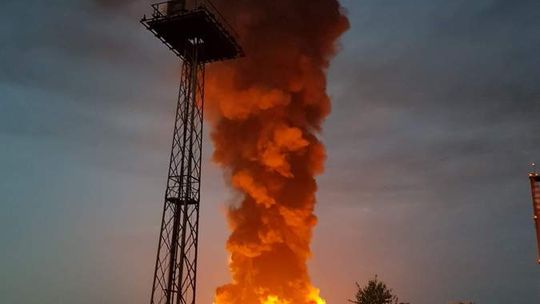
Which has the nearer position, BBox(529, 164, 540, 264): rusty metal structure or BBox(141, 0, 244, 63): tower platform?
BBox(529, 164, 540, 264): rusty metal structure

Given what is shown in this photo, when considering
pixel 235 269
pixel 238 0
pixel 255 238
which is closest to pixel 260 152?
pixel 255 238

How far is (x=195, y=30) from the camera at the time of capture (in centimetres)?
5578

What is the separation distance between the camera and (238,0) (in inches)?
2517

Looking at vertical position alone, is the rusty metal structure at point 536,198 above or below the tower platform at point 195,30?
below

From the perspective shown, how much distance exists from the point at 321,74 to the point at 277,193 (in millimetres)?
14452

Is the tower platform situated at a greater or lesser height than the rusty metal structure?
greater

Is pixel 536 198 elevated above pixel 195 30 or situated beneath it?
situated beneath

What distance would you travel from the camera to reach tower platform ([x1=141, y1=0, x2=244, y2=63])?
177 ft

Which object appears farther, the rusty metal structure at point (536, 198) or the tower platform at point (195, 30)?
the tower platform at point (195, 30)

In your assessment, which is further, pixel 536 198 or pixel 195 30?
pixel 195 30

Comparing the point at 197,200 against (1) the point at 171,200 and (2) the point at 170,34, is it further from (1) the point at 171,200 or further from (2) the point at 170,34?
(2) the point at 170,34

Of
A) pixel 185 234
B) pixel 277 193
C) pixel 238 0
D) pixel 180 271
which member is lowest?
pixel 180 271

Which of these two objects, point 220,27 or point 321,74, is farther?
point 321,74

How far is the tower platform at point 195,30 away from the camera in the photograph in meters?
54.0
